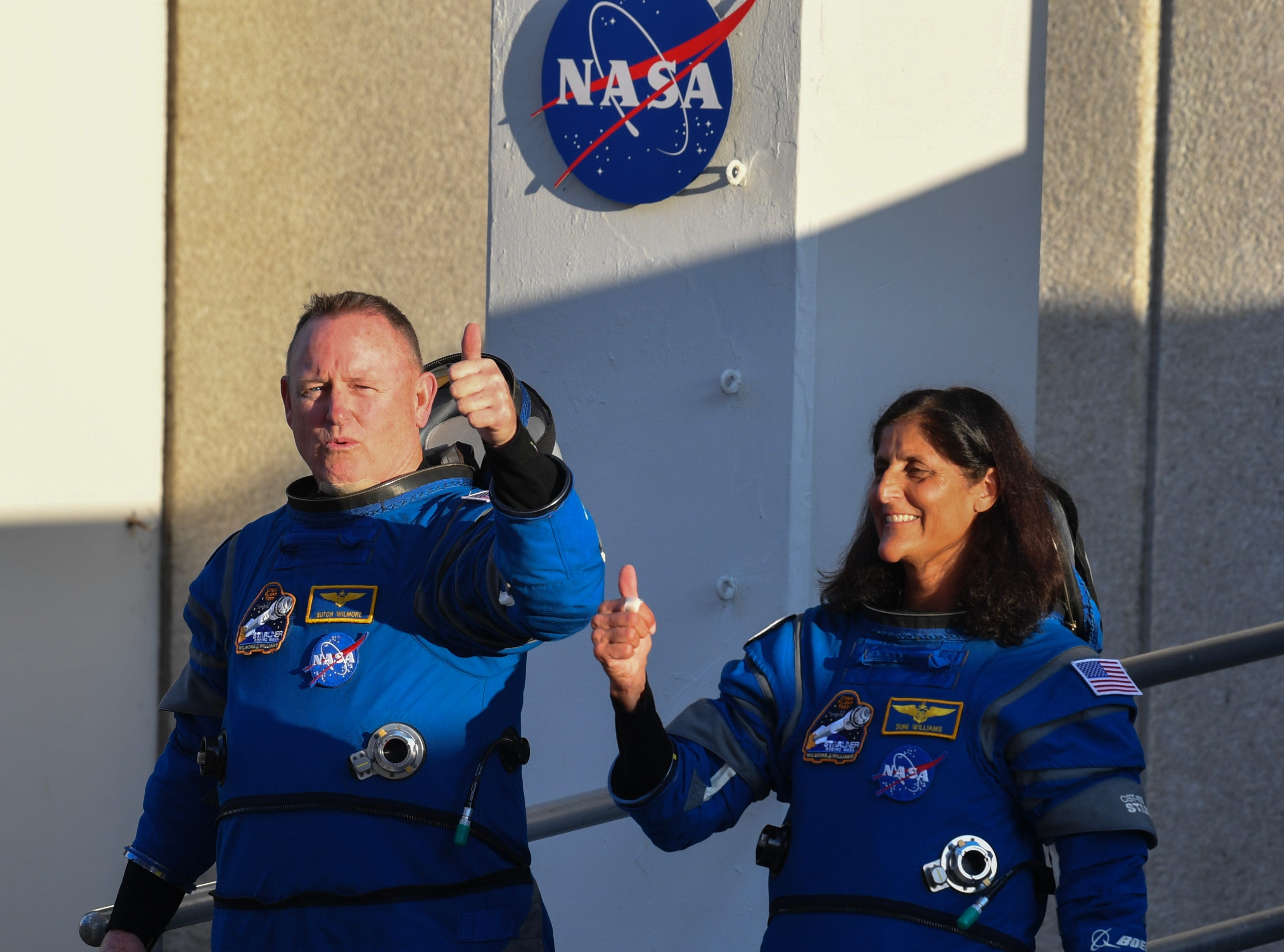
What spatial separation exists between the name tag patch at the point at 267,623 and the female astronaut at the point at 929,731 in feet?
1.73

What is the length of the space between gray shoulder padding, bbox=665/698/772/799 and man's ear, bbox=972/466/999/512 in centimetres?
50

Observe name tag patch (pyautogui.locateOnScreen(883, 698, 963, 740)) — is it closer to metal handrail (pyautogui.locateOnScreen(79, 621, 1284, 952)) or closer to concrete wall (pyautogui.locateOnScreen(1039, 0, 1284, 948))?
metal handrail (pyautogui.locateOnScreen(79, 621, 1284, 952))

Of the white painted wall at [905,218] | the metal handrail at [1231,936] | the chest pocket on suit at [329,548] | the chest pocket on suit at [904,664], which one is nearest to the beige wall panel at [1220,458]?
the white painted wall at [905,218]

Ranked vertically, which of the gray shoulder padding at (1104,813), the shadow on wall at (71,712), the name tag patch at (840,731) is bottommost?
the shadow on wall at (71,712)

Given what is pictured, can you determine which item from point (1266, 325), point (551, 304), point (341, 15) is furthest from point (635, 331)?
point (341, 15)

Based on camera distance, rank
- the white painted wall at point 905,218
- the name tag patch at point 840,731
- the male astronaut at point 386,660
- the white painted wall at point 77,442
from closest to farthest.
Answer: the male astronaut at point 386,660
the name tag patch at point 840,731
the white painted wall at point 905,218
the white painted wall at point 77,442

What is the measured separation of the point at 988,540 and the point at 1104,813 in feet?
1.50

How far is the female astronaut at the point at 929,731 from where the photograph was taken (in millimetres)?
1808

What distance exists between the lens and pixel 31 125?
4.33m

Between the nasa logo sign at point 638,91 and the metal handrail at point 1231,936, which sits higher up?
the nasa logo sign at point 638,91

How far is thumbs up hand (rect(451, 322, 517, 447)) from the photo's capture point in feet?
5.65

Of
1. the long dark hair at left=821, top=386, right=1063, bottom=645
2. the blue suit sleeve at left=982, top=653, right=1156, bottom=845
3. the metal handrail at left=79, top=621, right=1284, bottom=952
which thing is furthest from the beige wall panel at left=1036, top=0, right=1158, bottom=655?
the blue suit sleeve at left=982, top=653, right=1156, bottom=845

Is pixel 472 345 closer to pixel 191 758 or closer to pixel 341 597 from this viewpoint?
pixel 341 597

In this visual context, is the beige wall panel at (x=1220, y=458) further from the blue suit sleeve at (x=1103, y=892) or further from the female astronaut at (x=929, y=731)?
the blue suit sleeve at (x=1103, y=892)
